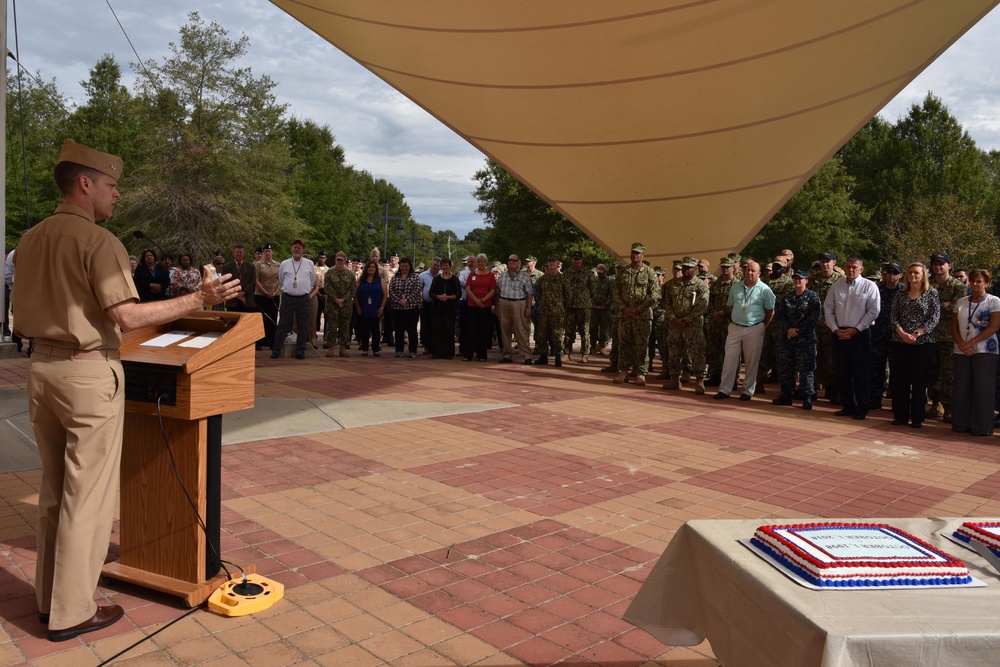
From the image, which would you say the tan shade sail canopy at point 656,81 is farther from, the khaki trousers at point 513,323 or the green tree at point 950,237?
the green tree at point 950,237

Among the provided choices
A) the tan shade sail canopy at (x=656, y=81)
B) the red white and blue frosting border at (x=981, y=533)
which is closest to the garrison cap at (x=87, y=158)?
the red white and blue frosting border at (x=981, y=533)

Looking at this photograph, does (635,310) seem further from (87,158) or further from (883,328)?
(87,158)

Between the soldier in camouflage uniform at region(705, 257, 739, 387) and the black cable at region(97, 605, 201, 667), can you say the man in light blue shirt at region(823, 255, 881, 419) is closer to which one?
the soldier in camouflage uniform at region(705, 257, 739, 387)

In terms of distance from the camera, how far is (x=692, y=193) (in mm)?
9812

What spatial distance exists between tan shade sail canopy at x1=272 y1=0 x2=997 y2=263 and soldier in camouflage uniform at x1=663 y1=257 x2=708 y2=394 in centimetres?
67

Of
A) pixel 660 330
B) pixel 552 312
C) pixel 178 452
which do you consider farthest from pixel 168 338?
pixel 660 330

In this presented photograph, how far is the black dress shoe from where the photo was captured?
9.52ft

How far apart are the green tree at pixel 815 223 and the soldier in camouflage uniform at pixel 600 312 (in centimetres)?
2880

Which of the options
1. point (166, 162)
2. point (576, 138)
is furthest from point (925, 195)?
point (576, 138)

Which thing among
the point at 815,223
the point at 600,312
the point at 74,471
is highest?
the point at 815,223

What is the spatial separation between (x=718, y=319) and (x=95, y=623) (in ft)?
30.3

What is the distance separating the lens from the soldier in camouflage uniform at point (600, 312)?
49.0 ft

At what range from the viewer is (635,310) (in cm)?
1091

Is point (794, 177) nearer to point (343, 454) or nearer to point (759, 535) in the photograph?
point (343, 454)
